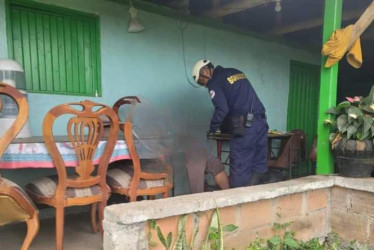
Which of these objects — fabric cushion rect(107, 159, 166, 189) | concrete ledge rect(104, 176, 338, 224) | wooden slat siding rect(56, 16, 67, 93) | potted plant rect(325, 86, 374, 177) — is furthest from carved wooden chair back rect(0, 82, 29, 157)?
potted plant rect(325, 86, 374, 177)

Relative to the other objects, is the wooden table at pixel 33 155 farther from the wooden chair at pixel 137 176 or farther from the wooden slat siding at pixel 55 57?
the wooden slat siding at pixel 55 57

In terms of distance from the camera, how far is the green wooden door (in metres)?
5.62

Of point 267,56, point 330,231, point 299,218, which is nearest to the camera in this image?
point 299,218

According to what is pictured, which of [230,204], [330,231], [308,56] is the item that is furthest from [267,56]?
[230,204]

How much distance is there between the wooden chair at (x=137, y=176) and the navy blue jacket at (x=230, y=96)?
82cm

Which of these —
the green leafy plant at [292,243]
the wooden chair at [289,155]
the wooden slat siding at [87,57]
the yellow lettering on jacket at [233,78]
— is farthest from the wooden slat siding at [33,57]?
the wooden chair at [289,155]

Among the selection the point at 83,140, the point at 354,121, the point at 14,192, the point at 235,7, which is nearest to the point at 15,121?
the point at 14,192

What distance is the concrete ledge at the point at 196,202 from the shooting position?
4.84ft

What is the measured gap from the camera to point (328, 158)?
2.57 meters

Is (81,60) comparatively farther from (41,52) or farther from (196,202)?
(196,202)

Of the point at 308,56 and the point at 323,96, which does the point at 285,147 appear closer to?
the point at 323,96

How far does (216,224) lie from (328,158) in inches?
53.5

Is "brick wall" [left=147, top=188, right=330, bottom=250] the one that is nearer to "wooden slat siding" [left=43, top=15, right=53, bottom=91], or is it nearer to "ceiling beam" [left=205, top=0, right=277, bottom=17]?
"wooden slat siding" [left=43, top=15, right=53, bottom=91]

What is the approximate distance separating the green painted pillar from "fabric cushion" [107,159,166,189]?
1392 millimetres
